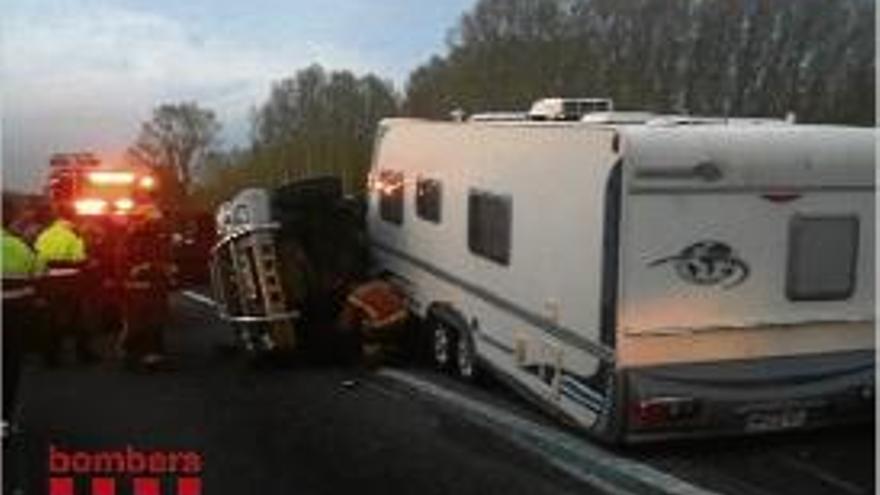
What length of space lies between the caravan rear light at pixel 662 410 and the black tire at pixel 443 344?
396 centimetres

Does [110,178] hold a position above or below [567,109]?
below

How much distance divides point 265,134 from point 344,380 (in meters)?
91.6

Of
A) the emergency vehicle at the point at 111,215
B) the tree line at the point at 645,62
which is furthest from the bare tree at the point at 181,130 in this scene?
the emergency vehicle at the point at 111,215

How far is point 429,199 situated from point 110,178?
7.55 m

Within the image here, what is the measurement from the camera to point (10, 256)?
13.8 m

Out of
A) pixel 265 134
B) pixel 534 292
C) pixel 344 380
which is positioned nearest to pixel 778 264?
pixel 534 292

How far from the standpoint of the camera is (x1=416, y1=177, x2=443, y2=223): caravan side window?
52.6ft

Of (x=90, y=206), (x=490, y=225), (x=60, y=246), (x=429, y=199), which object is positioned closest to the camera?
(x=490, y=225)

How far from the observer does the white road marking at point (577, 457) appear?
11.1 metres

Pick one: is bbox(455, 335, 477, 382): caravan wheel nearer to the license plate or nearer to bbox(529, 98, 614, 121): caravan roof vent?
bbox(529, 98, 614, 121): caravan roof vent

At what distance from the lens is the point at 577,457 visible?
11969mm

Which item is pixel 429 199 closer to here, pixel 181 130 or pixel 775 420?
pixel 775 420

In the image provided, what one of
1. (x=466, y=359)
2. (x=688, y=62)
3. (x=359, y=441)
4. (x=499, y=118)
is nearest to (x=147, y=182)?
(x=499, y=118)

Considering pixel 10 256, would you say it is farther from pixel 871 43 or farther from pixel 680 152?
pixel 871 43
